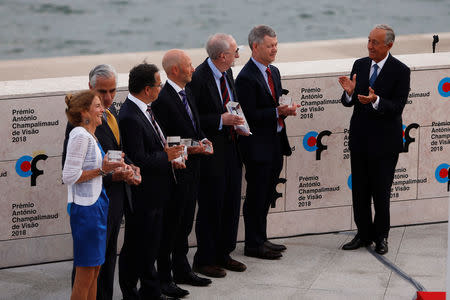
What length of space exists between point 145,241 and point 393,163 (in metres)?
2.19

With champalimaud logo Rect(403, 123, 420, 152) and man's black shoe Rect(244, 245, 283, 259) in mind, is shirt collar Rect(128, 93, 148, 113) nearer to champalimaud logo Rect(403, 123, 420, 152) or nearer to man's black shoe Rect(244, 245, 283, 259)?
man's black shoe Rect(244, 245, 283, 259)

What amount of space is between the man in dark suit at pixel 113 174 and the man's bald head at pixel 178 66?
511 mm

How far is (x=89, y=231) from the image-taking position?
4410 mm

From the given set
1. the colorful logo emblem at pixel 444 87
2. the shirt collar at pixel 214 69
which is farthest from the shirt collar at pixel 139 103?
the colorful logo emblem at pixel 444 87

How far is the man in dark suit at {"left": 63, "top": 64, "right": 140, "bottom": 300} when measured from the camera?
464 cm

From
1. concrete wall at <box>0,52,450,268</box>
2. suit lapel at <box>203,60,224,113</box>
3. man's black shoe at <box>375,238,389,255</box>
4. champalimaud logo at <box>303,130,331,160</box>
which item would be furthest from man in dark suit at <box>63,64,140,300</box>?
man's black shoe at <box>375,238,389,255</box>

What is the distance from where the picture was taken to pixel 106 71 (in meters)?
4.79

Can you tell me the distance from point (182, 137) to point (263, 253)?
1.42 metres

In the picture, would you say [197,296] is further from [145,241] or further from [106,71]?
[106,71]

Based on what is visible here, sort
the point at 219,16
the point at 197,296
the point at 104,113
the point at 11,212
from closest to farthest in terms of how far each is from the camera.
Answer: the point at 104,113, the point at 197,296, the point at 11,212, the point at 219,16

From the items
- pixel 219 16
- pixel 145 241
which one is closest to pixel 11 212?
pixel 145 241

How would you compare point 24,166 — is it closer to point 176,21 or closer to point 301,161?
point 301,161

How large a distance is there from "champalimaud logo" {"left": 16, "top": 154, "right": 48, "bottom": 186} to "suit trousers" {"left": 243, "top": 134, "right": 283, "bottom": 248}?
1498 mm

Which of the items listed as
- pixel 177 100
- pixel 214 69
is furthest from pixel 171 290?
pixel 214 69
